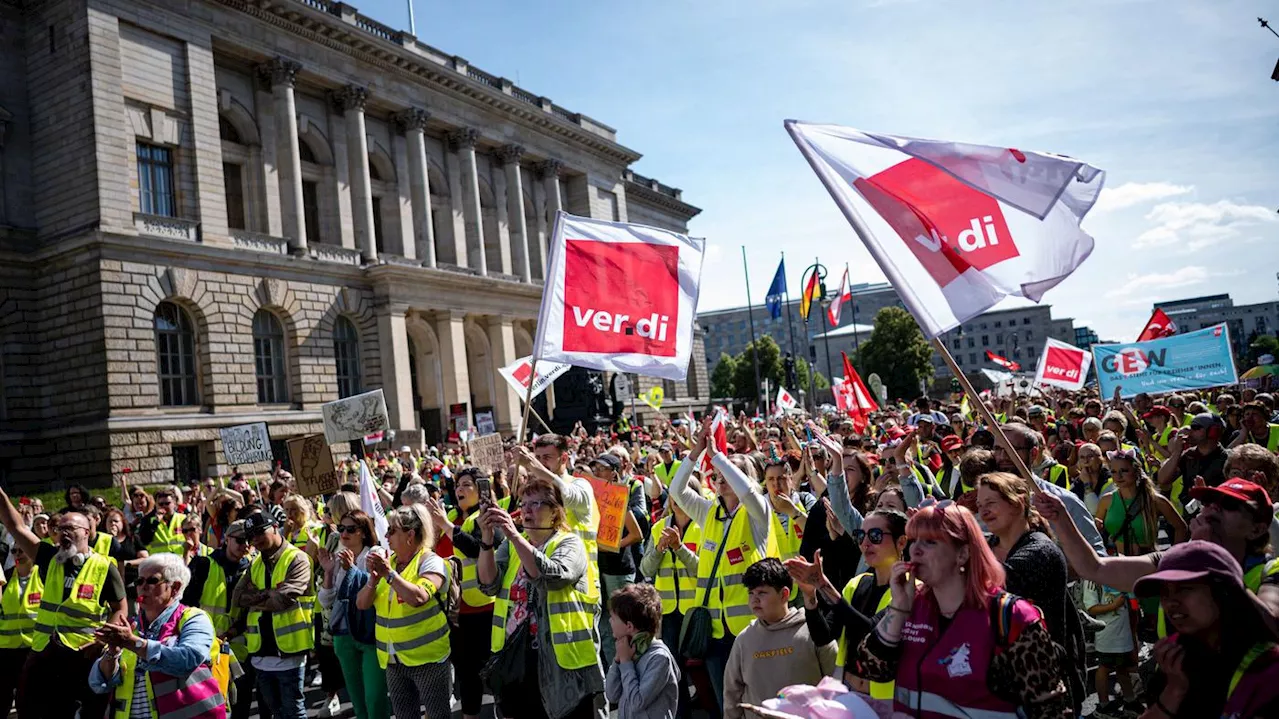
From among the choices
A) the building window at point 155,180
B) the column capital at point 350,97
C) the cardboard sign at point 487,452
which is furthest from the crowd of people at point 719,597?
the column capital at point 350,97

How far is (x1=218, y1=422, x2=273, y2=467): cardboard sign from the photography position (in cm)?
1764

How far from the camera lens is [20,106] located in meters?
27.9

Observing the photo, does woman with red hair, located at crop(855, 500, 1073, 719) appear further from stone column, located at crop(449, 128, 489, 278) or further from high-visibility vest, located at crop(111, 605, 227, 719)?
stone column, located at crop(449, 128, 489, 278)

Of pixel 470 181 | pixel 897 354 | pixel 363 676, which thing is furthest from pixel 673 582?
pixel 897 354

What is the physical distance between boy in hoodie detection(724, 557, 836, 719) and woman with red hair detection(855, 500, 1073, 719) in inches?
42.2

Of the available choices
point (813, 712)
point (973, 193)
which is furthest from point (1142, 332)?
point (813, 712)

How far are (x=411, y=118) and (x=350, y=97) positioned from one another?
3.31m

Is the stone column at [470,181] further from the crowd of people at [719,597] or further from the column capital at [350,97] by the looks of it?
the crowd of people at [719,597]

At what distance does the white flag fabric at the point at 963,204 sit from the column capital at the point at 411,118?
36.3 metres

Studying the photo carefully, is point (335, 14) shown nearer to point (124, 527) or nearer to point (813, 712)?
point (124, 527)

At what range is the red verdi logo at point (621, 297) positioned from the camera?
6914 millimetres

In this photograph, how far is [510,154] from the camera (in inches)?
1769

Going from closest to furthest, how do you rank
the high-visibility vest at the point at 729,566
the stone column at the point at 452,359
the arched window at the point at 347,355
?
the high-visibility vest at the point at 729,566
the arched window at the point at 347,355
the stone column at the point at 452,359

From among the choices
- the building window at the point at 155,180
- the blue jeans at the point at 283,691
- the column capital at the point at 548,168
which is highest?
the column capital at the point at 548,168
